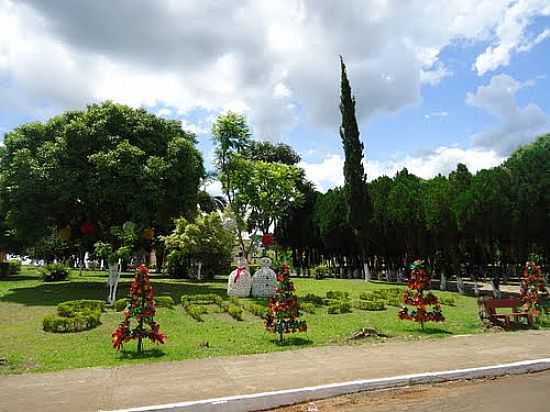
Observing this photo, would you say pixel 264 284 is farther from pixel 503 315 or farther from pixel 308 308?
pixel 503 315

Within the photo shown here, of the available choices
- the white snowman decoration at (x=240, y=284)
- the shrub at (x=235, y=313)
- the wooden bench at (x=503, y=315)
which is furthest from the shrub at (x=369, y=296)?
the wooden bench at (x=503, y=315)

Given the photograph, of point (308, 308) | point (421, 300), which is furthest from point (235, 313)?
point (421, 300)

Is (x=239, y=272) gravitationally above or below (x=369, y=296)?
above

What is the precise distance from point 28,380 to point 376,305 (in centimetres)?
1259

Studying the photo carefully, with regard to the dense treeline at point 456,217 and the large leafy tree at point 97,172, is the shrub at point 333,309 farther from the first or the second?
the dense treeline at point 456,217

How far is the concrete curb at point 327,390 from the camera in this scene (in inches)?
267

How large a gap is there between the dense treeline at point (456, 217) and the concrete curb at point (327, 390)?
19.1 meters

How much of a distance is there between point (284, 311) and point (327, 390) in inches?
182

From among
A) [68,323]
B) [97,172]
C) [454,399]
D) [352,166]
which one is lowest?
[454,399]

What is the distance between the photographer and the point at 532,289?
49.6 ft

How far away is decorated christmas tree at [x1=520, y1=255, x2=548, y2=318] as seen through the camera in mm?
14805

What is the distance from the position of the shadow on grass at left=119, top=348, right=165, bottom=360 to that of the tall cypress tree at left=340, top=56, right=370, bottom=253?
88.1 ft

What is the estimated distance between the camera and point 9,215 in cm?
2408

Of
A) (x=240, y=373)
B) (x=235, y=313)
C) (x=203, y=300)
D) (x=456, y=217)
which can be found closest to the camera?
(x=240, y=373)
